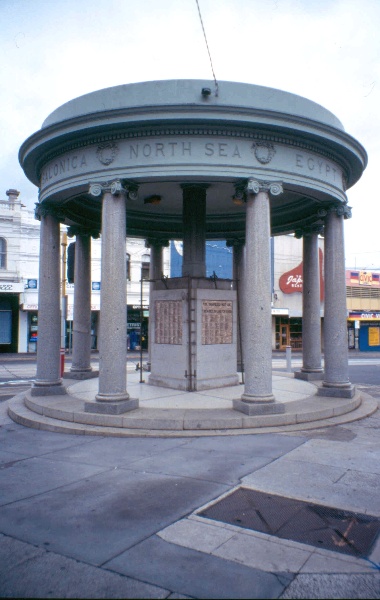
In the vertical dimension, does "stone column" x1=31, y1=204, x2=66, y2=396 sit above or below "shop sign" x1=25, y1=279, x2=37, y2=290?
below

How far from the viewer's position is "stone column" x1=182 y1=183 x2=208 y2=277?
12242 millimetres

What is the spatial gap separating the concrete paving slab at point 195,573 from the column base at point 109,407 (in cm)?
497

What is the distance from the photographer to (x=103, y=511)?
501cm

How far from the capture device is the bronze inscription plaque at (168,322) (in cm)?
1202

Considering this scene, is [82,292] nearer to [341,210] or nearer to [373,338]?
[341,210]

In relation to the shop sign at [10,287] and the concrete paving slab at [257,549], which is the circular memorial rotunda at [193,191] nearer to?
the concrete paving slab at [257,549]

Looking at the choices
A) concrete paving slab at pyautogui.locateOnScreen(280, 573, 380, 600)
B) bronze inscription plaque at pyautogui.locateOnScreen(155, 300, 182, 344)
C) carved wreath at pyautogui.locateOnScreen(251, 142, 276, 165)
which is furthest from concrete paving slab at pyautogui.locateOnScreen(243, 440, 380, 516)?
carved wreath at pyautogui.locateOnScreen(251, 142, 276, 165)

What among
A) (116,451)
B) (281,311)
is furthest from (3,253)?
(116,451)

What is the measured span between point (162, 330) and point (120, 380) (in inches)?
133

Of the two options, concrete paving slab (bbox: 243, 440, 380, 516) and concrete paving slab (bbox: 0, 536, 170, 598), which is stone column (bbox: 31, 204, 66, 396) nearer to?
concrete paving slab (bbox: 243, 440, 380, 516)

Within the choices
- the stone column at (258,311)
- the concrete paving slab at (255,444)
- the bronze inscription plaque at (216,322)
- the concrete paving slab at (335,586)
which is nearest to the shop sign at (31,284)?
the bronze inscription plaque at (216,322)

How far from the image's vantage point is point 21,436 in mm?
8703

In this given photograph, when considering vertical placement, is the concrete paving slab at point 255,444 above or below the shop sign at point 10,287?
below

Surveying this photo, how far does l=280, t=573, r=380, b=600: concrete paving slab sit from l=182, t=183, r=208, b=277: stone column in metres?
8.95
